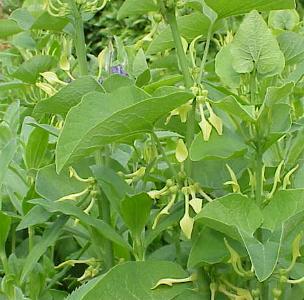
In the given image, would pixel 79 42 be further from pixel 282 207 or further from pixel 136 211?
pixel 282 207

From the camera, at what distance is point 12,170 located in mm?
1077

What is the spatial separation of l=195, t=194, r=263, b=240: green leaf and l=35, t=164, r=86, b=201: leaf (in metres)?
0.23

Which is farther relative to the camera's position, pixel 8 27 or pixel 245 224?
pixel 8 27

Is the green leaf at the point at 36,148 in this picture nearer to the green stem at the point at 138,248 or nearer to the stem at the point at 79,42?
the stem at the point at 79,42

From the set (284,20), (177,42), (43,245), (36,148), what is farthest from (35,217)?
(284,20)

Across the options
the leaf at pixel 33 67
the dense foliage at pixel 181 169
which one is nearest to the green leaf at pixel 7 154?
the dense foliage at pixel 181 169

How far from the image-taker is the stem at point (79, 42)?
93cm

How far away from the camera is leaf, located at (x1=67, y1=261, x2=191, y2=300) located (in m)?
0.74

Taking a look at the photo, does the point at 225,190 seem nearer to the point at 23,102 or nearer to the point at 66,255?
the point at 66,255

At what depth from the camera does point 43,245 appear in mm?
905

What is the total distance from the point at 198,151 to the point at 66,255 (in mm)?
461

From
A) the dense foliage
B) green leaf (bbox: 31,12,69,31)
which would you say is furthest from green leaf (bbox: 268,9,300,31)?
green leaf (bbox: 31,12,69,31)

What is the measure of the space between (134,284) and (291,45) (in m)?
0.32

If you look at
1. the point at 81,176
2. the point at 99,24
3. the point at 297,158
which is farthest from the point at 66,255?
the point at 99,24
